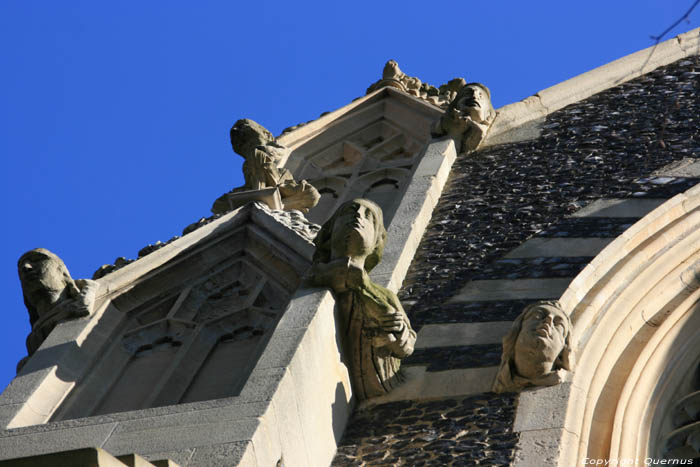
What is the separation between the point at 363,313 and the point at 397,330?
0.72 ft

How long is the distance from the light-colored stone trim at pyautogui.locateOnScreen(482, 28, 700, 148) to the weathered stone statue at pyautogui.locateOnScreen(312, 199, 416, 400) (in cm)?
483

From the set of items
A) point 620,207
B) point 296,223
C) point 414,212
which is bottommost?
point 296,223

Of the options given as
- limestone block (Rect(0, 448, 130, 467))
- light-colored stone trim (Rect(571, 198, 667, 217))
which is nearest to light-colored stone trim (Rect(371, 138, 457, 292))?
light-colored stone trim (Rect(571, 198, 667, 217))

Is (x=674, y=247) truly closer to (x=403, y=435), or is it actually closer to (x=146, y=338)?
(x=403, y=435)

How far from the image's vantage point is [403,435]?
6.89 metres

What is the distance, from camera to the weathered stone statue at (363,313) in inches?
283

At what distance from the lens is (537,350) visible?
6926 millimetres

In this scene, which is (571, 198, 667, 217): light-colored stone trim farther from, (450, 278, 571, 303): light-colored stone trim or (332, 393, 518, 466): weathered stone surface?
(332, 393, 518, 466): weathered stone surface

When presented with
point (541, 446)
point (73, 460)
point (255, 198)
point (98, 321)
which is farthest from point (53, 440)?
point (255, 198)

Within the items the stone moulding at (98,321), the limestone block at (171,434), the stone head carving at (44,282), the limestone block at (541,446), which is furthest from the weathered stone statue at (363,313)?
the stone head carving at (44,282)

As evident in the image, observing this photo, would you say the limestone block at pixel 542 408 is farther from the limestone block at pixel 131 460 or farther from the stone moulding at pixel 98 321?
the limestone block at pixel 131 460

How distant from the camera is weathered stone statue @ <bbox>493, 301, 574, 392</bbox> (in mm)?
6938

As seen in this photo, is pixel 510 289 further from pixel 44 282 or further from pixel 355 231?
pixel 44 282

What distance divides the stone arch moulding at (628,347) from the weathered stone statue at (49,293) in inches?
115
